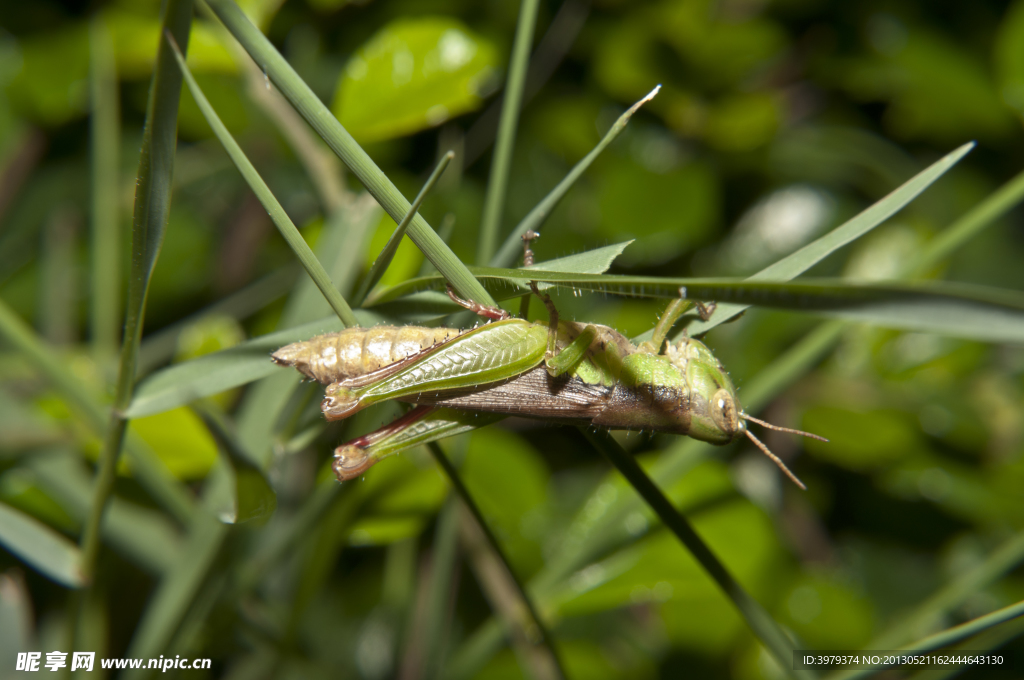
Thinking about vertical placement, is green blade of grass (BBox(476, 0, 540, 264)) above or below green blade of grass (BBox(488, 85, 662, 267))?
above

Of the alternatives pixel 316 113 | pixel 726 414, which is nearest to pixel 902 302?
pixel 316 113

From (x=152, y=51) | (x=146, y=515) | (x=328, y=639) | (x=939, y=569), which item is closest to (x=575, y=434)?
(x=328, y=639)

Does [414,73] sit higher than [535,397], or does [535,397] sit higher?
Answer: [414,73]

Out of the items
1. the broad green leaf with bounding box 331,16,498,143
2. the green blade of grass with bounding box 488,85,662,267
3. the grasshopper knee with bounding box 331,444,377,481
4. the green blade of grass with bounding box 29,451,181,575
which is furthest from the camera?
the broad green leaf with bounding box 331,16,498,143

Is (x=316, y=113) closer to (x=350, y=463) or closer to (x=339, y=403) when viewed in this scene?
(x=339, y=403)

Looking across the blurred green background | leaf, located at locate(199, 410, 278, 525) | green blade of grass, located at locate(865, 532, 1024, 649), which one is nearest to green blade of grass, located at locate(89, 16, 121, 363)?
the blurred green background

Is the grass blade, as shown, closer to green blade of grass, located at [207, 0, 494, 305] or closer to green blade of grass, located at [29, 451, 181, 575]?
green blade of grass, located at [207, 0, 494, 305]
